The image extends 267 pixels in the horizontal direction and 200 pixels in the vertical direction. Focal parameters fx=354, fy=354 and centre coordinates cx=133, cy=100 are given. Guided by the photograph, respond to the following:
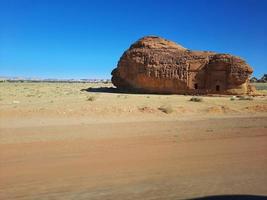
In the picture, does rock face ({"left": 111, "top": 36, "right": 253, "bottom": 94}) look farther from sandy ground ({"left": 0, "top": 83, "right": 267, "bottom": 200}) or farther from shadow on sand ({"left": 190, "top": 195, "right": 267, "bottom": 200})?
shadow on sand ({"left": 190, "top": 195, "right": 267, "bottom": 200})

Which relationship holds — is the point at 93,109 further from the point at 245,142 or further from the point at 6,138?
the point at 245,142

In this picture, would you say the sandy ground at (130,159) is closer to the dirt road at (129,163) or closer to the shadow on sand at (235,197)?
the dirt road at (129,163)

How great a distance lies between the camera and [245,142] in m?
11.0

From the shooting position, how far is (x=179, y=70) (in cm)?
3916

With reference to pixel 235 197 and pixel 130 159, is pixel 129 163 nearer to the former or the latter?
pixel 130 159

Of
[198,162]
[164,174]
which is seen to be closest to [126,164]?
[164,174]

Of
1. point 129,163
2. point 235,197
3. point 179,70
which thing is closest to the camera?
point 235,197

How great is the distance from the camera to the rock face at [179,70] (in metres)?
37.5

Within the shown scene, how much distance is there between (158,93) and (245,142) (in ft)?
96.4

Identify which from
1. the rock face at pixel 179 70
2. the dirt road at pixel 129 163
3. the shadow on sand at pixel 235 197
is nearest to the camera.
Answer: the shadow on sand at pixel 235 197

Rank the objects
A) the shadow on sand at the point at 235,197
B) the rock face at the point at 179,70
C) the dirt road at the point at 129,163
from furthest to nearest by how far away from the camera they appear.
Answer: the rock face at the point at 179,70 < the dirt road at the point at 129,163 < the shadow on sand at the point at 235,197

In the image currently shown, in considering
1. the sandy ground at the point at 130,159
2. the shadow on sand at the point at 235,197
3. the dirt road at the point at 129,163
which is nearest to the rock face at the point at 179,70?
the sandy ground at the point at 130,159

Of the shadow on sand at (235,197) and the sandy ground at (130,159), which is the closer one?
the shadow on sand at (235,197)

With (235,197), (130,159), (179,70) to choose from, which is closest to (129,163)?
(130,159)
